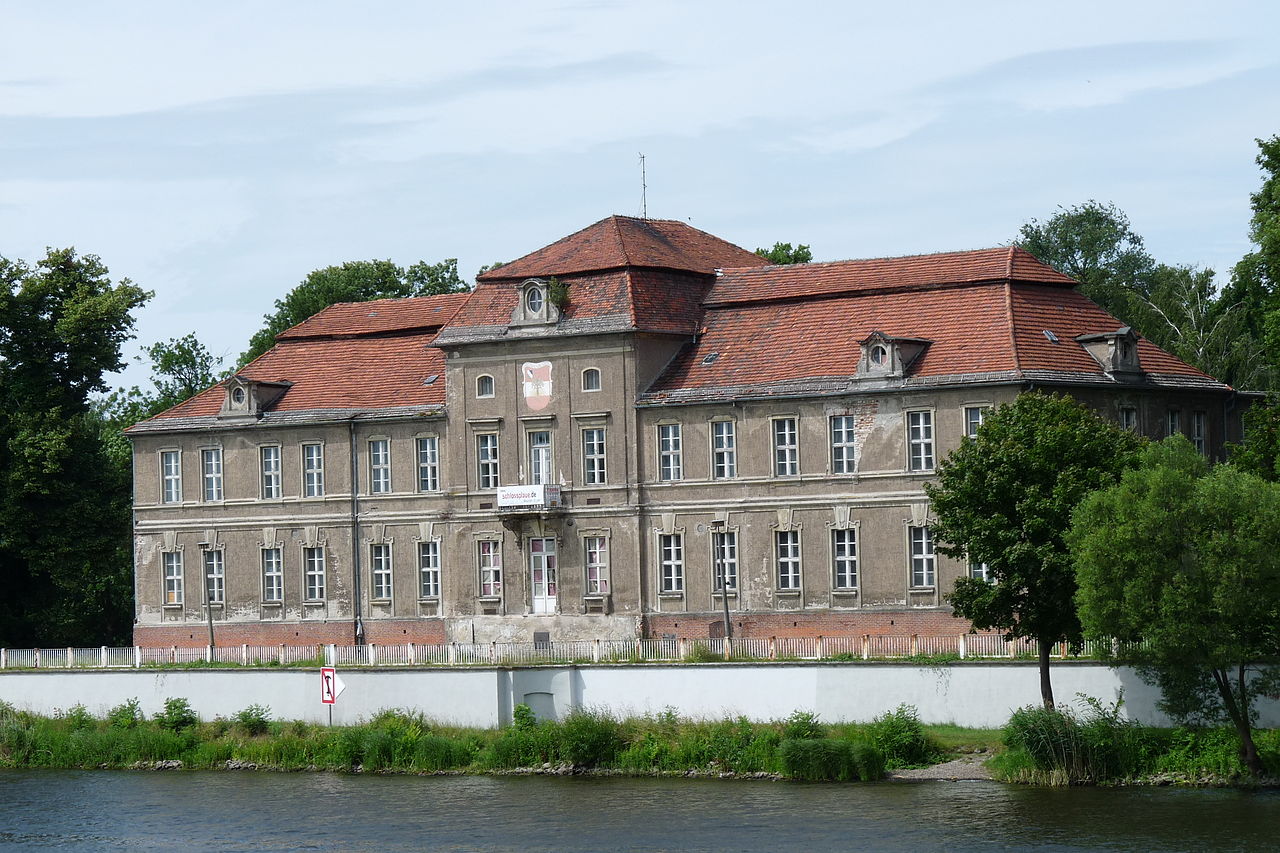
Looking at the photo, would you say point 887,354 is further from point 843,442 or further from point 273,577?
point 273,577

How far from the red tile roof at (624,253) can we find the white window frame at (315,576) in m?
9.88

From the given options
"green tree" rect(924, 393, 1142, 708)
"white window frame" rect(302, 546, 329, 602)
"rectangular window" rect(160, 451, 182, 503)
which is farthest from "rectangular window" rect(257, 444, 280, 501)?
"green tree" rect(924, 393, 1142, 708)

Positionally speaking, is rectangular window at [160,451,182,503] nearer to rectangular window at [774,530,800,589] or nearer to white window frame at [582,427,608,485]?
white window frame at [582,427,608,485]

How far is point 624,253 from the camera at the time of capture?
6944 centimetres

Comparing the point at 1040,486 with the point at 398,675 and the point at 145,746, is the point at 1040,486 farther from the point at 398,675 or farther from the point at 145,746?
the point at 145,746

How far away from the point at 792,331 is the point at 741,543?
20.0ft

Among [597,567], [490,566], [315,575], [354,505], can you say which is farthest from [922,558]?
[315,575]

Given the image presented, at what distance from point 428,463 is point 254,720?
11681 mm

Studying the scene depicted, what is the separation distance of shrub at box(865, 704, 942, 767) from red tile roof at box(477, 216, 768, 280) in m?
19.4

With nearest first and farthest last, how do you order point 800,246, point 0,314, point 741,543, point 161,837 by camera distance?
point 161,837, point 741,543, point 0,314, point 800,246

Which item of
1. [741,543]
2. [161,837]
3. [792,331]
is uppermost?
[792,331]

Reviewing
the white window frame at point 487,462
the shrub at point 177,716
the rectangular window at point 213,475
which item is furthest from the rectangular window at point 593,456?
the shrub at point 177,716

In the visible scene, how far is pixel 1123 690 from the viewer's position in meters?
53.1

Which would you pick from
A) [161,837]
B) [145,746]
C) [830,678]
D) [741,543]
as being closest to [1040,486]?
[830,678]
